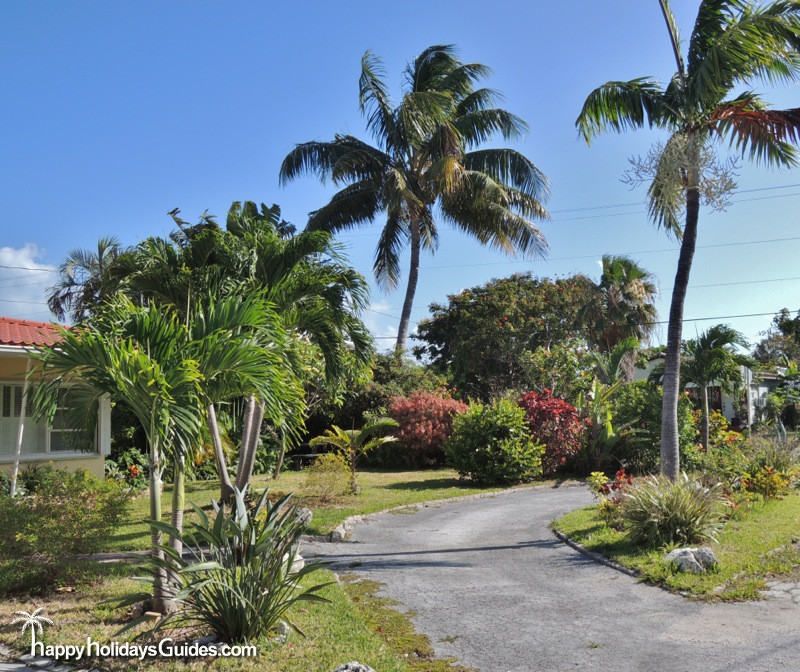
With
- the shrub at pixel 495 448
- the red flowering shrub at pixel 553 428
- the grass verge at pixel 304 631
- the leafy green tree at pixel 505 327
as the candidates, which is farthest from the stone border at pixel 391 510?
the leafy green tree at pixel 505 327

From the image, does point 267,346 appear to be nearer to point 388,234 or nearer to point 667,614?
point 667,614

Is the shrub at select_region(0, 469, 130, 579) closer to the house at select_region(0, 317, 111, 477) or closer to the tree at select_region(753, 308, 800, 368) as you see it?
the house at select_region(0, 317, 111, 477)

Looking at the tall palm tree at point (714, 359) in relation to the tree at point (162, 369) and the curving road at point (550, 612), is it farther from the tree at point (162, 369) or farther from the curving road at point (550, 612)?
the tree at point (162, 369)

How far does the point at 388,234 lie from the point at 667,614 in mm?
20672

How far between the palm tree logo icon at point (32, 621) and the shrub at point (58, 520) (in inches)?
26.7

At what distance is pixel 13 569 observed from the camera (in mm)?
7160

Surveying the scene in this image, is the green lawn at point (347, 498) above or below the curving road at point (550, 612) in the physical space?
above

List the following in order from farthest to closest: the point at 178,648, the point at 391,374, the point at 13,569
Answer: the point at 391,374
the point at 13,569
the point at 178,648

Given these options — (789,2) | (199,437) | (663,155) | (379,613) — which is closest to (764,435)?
(663,155)

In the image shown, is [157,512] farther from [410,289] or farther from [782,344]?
[782,344]

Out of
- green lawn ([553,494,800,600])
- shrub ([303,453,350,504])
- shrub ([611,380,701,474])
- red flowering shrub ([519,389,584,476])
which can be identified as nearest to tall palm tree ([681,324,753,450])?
shrub ([611,380,701,474])

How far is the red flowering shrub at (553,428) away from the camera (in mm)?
18250

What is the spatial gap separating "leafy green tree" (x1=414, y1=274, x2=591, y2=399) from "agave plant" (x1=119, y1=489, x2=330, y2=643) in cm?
Answer: 2016

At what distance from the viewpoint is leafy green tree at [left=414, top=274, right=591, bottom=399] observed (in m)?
26.8
